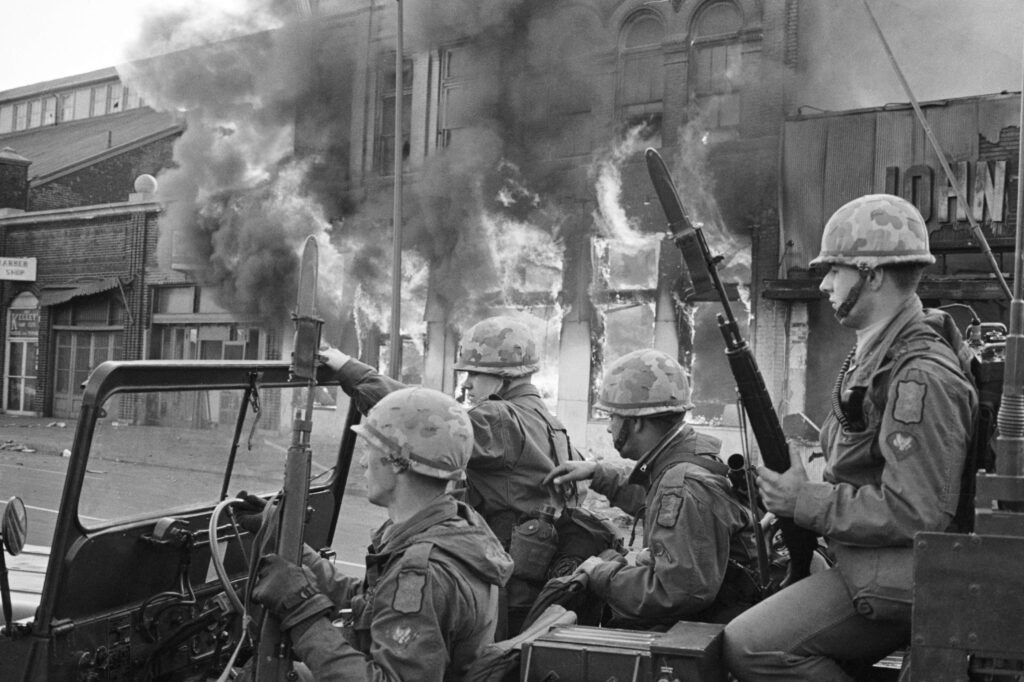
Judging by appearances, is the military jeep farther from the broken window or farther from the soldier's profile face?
the broken window

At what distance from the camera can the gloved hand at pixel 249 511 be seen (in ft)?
Result: 10.7

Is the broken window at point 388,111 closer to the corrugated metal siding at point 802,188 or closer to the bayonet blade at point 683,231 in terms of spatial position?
the corrugated metal siding at point 802,188


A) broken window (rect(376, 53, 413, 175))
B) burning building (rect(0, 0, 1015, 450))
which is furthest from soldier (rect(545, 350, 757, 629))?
broken window (rect(376, 53, 413, 175))

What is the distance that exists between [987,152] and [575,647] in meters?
14.3

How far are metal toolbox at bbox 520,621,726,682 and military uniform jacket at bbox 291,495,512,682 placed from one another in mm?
199

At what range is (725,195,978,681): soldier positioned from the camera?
2674 mm

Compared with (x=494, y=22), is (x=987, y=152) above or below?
below

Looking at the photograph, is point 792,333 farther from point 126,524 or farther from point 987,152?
point 126,524

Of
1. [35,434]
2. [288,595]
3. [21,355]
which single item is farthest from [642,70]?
[21,355]

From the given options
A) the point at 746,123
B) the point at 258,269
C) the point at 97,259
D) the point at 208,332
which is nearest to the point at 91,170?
the point at 97,259

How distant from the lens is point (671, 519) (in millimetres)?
3363

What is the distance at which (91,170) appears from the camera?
31422 millimetres

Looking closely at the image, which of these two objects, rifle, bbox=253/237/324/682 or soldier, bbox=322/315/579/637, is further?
soldier, bbox=322/315/579/637

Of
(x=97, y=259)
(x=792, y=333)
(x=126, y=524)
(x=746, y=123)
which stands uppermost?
(x=746, y=123)
